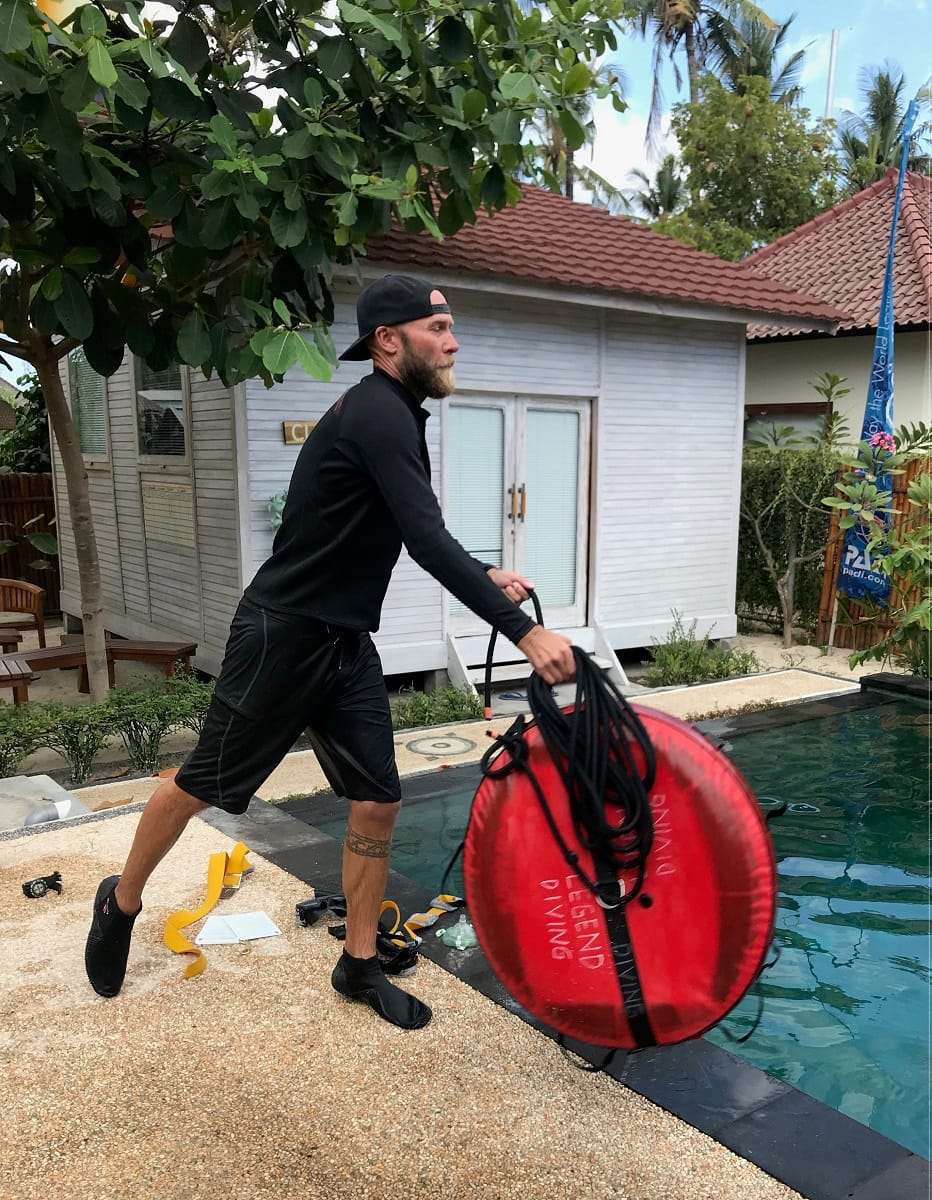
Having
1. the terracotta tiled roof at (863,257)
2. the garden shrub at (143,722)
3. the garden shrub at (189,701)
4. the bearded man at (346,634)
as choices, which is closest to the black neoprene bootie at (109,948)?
the bearded man at (346,634)

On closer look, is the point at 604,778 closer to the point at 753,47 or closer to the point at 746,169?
the point at 746,169

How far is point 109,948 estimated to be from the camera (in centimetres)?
312

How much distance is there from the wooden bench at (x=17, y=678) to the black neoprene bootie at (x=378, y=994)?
429 cm

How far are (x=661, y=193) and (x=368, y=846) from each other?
39884 mm

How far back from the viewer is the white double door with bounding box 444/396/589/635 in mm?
8492

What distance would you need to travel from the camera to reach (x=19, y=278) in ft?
18.6

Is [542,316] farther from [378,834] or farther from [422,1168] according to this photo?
[422,1168]

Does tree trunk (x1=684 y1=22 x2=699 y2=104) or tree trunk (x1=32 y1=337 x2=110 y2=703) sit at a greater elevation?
tree trunk (x1=684 y1=22 x2=699 y2=104)

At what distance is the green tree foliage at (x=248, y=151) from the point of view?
438 cm

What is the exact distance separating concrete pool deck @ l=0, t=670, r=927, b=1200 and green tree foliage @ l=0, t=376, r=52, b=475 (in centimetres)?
1101

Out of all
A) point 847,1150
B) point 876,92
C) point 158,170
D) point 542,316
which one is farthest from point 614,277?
point 876,92

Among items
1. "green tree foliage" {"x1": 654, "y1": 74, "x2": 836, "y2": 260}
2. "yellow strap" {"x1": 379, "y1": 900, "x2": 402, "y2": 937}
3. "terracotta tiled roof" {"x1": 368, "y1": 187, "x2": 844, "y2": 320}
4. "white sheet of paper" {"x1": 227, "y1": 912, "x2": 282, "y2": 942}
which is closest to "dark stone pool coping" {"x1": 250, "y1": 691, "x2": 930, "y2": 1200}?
"yellow strap" {"x1": 379, "y1": 900, "x2": 402, "y2": 937}

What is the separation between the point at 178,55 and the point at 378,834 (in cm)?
358

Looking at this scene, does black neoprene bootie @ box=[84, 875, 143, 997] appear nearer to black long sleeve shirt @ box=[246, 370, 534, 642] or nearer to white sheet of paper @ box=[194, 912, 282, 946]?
white sheet of paper @ box=[194, 912, 282, 946]
